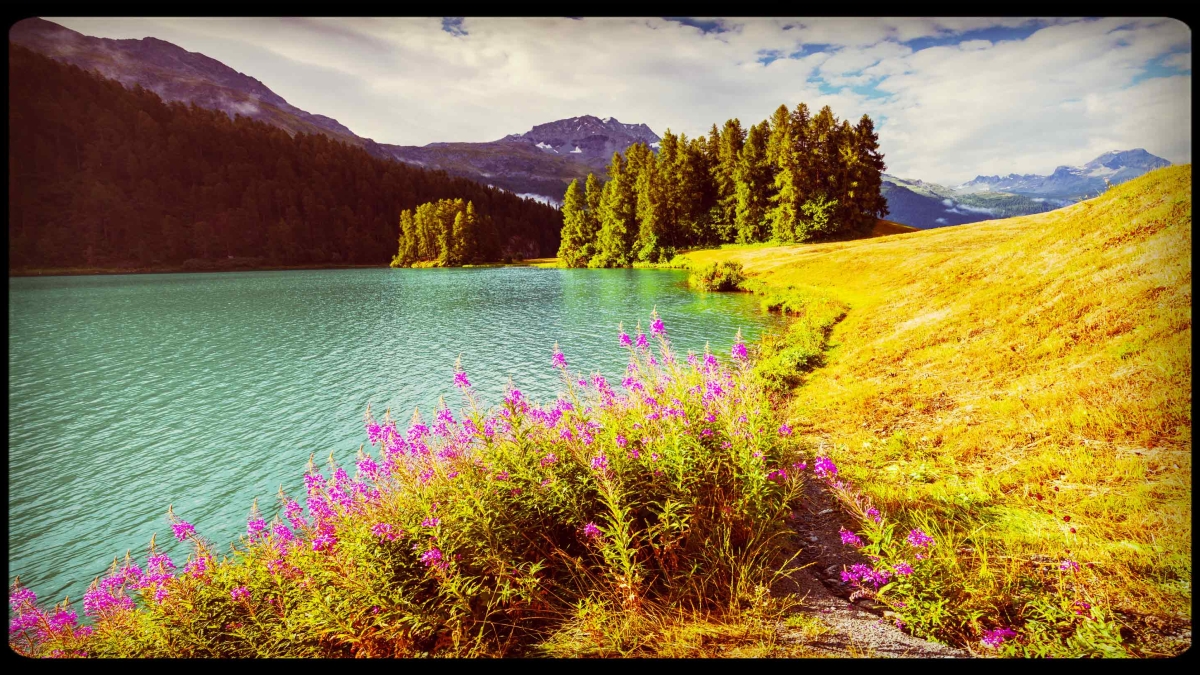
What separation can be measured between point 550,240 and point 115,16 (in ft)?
585

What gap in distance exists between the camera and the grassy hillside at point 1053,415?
159 inches

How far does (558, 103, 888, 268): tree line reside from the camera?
64.2m

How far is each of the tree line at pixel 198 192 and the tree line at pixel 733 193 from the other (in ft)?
141

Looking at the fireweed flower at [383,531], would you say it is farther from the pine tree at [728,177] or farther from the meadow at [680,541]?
the pine tree at [728,177]

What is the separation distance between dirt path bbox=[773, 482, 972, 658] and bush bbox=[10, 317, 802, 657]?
0.36 m

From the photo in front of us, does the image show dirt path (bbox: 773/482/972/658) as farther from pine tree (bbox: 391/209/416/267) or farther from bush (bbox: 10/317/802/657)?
pine tree (bbox: 391/209/416/267)

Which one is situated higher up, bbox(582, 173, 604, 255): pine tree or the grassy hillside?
bbox(582, 173, 604, 255): pine tree

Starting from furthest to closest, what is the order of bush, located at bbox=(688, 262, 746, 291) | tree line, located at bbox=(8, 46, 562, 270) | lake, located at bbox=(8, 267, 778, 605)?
tree line, located at bbox=(8, 46, 562, 270) < bush, located at bbox=(688, 262, 746, 291) < lake, located at bbox=(8, 267, 778, 605)

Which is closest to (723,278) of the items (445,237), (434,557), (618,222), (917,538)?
(917,538)

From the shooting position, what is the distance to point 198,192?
474 feet

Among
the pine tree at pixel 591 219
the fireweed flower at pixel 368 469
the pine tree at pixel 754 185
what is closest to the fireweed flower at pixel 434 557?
the fireweed flower at pixel 368 469

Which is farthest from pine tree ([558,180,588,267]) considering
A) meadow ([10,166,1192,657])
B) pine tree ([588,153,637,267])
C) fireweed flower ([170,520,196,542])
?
fireweed flower ([170,520,196,542])

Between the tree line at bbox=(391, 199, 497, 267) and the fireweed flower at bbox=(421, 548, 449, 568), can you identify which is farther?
the tree line at bbox=(391, 199, 497, 267)
